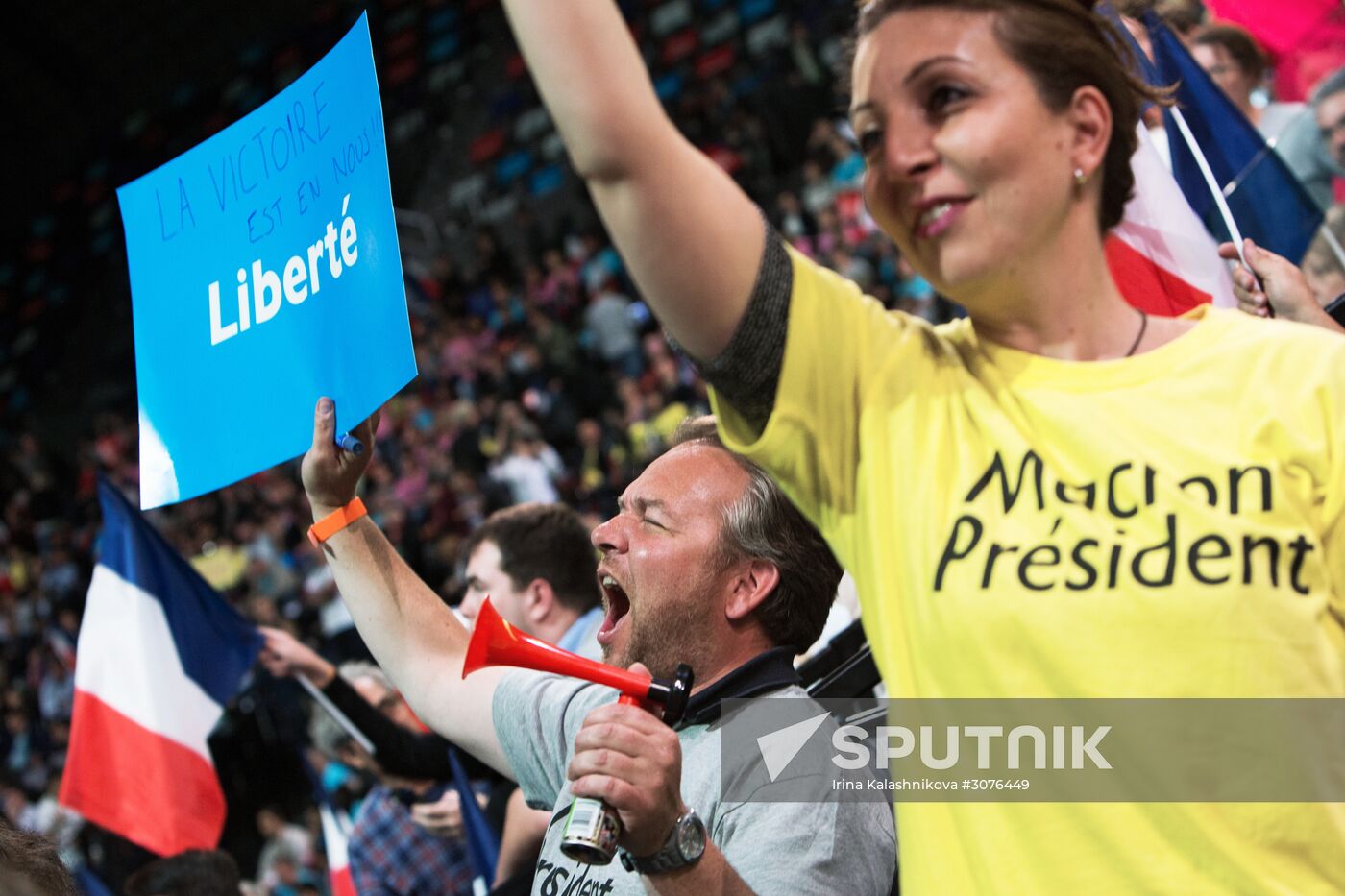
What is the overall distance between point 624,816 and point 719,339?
505 mm

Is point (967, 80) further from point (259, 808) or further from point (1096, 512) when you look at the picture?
point (259, 808)

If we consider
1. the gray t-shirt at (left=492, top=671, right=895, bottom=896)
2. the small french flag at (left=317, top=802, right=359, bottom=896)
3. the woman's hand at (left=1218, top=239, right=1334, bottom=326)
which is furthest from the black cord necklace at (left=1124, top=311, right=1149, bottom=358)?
the small french flag at (left=317, top=802, right=359, bottom=896)

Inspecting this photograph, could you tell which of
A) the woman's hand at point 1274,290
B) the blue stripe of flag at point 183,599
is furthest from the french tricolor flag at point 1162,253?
the blue stripe of flag at point 183,599

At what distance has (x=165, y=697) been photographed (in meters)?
3.83

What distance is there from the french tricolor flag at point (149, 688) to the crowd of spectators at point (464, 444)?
12.1 ft

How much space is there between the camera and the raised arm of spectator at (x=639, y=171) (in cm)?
99

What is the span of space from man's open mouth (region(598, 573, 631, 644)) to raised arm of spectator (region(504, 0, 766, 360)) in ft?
3.36

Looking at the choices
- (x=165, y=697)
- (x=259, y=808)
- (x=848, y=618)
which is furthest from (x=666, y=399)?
(x=848, y=618)

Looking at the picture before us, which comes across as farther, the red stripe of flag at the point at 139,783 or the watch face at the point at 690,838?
the red stripe of flag at the point at 139,783

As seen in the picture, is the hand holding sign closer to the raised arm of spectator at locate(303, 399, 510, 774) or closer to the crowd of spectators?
the raised arm of spectator at locate(303, 399, 510, 774)

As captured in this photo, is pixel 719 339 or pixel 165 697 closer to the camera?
pixel 719 339

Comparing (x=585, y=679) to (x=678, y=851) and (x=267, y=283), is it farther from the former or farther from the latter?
(x=267, y=283)

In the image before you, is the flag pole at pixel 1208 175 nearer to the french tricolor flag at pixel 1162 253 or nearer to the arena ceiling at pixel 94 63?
the french tricolor flag at pixel 1162 253

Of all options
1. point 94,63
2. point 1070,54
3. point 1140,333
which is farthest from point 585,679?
point 94,63
